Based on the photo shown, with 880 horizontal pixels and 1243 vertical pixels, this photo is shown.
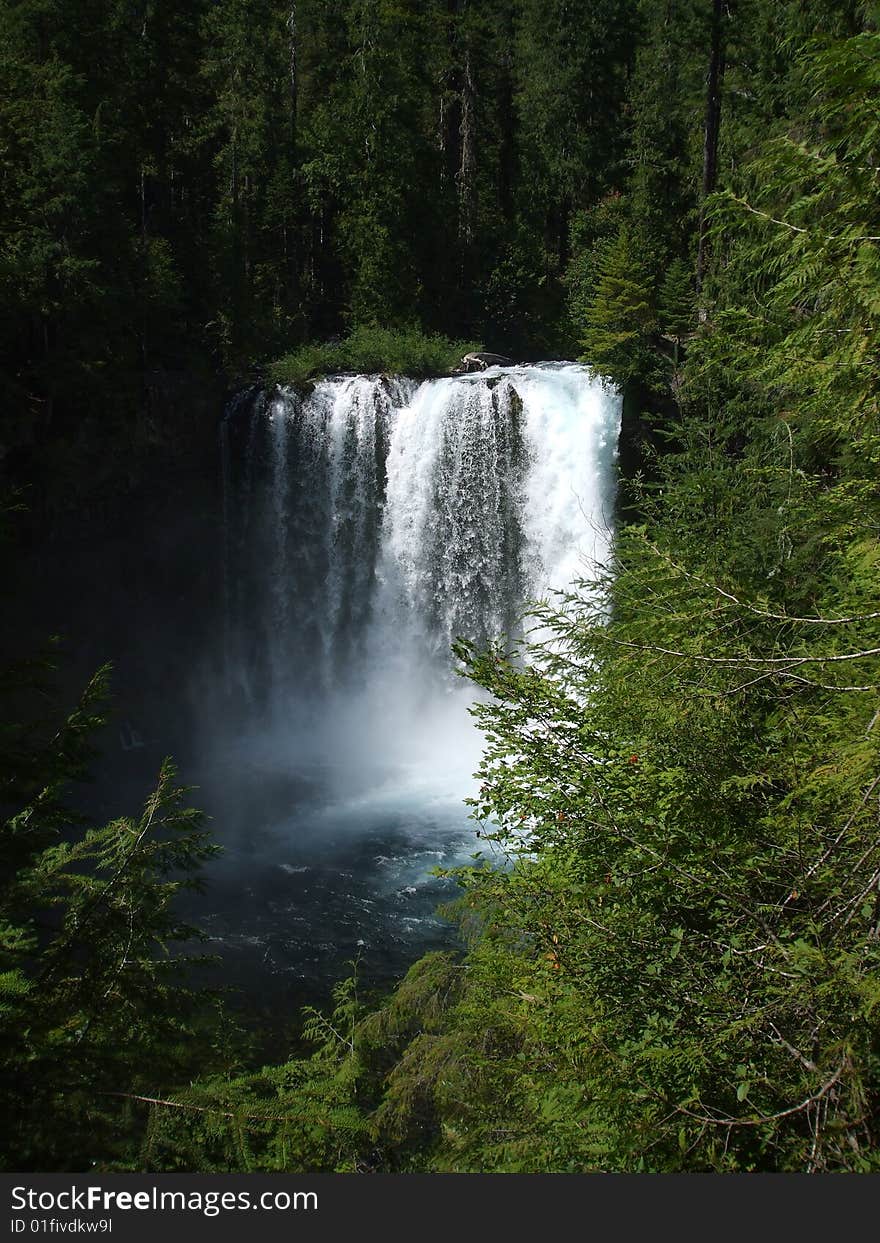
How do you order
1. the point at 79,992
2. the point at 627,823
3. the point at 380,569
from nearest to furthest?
the point at 627,823
the point at 79,992
the point at 380,569

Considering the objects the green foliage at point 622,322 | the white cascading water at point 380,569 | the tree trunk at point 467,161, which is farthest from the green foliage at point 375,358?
the tree trunk at point 467,161

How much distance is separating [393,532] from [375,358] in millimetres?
4733

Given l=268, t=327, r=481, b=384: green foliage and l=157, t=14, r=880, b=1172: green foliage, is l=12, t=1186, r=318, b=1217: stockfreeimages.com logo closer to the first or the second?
l=157, t=14, r=880, b=1172: green foliage

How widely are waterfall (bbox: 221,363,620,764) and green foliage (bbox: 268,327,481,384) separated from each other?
77 cm

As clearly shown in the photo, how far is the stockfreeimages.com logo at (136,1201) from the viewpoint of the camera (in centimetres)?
303

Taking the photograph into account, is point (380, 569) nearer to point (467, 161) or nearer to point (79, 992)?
point (79, 992)

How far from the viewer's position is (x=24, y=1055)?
3.62m

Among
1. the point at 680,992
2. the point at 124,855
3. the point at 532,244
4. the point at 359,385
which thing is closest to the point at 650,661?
the point at 680,992

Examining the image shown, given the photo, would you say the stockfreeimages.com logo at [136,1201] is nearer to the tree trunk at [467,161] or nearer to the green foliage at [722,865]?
the green foliage at [722,865]

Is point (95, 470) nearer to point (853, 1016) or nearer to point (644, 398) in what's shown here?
point (644, 398)

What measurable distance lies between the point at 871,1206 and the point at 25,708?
1591 centimetres

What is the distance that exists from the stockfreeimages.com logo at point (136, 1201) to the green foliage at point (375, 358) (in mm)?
17580

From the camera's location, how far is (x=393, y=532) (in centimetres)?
1892

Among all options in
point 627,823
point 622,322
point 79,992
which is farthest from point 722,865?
point 622,322
